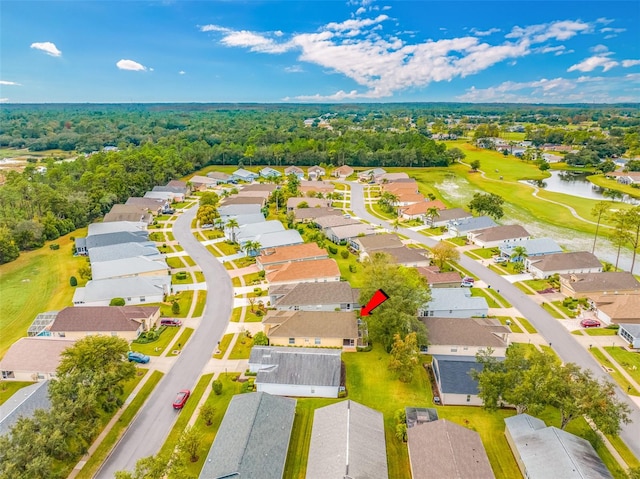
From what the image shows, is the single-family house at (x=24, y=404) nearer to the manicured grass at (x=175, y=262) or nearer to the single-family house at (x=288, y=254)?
the manicured grass at (x=175, y=262)

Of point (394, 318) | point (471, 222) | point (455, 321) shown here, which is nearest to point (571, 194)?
point (471, 222)

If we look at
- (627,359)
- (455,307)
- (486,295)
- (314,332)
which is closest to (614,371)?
(627,359)

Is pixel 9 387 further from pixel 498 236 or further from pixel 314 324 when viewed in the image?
pixel 498 236

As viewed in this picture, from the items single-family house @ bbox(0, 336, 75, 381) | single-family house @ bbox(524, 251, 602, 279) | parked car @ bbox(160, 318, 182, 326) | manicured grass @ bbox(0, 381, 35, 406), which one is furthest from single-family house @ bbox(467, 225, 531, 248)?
manicured grass @ bbox(0, 381, 35, 406)

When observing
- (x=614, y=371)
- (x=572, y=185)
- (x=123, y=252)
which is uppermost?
(x=123, y=252)

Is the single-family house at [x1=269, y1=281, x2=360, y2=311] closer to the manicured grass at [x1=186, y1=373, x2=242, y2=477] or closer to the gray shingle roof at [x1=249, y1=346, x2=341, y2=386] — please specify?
the gray shingle roof at [x1=249, y1=346, x2=341, y2=386]

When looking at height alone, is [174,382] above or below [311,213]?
below
